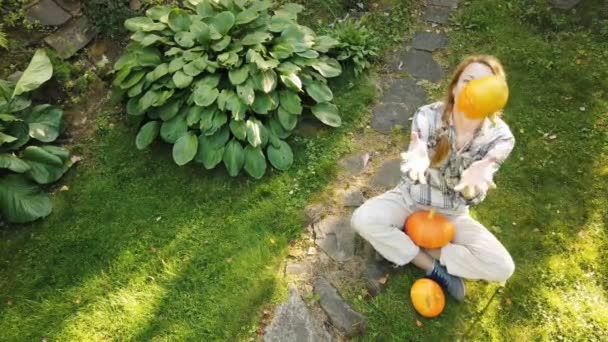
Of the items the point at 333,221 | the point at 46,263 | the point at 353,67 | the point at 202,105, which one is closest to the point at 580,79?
the point at 353,67

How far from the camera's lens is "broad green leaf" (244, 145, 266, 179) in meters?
4.17

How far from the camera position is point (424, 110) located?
3043 mm

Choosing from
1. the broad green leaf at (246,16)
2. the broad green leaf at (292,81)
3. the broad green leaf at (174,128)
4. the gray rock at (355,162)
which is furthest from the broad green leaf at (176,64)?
the gray rock at (355,162)

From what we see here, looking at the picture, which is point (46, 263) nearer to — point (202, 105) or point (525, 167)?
point (202, 105)

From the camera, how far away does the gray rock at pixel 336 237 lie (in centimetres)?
376

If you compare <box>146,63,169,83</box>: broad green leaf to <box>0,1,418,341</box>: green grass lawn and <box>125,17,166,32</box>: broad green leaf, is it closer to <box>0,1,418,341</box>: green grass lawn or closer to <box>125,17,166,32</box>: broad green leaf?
<box>125,17,166,32</box>: broad green leaf

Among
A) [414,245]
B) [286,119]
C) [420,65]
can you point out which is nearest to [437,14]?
[420,65]

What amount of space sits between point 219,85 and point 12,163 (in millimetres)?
1835

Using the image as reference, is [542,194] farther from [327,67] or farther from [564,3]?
[564,3]

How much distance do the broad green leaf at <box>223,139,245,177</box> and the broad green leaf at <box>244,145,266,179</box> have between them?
5 cm

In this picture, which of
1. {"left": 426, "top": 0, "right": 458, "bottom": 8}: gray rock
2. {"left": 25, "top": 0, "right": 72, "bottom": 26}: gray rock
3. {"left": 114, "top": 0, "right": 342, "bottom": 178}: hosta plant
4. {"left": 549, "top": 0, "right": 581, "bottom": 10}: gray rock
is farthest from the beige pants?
{"left": 25, "top": 0, "right": 72, "bottom": 26}: gray rock

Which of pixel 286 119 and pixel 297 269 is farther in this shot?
pixel 286 119

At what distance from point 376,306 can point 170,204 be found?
77.5 inches

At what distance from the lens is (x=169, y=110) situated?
4258 millimetres
